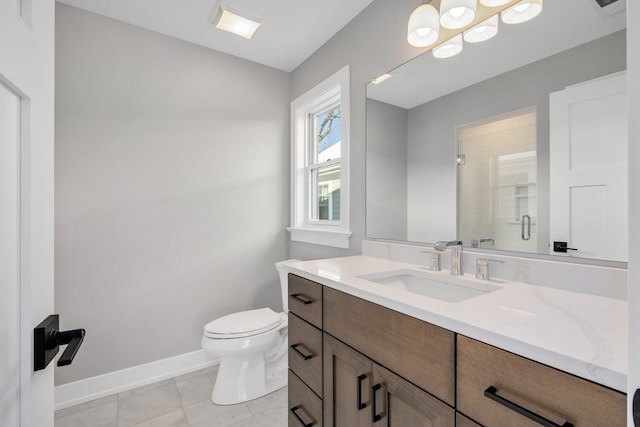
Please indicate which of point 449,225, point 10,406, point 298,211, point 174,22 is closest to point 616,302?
point 449,225

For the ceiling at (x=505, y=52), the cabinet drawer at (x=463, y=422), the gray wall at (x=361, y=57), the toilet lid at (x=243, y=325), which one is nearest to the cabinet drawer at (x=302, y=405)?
the toilet lid at (x=243, y=325)

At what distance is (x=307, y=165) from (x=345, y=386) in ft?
6.24

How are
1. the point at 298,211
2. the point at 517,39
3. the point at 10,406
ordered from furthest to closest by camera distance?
the point at 298,211 → the point at 517,39 → the point at 10,406

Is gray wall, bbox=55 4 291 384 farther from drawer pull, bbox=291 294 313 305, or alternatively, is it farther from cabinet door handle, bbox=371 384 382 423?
cabinet door handle, bbox=371 384 382 423

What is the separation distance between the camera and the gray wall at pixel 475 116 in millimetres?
947

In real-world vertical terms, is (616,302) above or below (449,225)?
below

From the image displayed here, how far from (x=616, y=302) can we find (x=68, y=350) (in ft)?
4.50

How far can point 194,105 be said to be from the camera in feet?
7.25

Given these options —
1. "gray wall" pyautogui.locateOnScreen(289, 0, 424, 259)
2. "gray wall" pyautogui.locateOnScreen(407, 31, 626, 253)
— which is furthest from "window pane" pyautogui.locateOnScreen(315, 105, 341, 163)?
"gray wall" pyautogui.locateOnScreen(407, 31, 626, 253)

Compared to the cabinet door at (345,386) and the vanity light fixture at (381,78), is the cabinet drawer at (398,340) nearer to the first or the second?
the cabinet door at (345,386)

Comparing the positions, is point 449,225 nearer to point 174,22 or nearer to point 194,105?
point 194,105

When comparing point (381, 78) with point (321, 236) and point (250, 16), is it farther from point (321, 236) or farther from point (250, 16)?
point (321, 236)

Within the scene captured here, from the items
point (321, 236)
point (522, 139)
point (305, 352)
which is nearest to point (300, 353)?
point (305, 352)

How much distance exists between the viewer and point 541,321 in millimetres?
688
